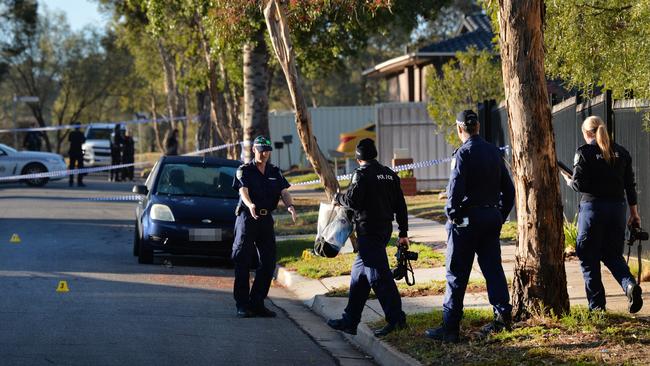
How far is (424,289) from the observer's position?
484 inches

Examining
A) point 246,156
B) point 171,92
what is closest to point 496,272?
point 246,156

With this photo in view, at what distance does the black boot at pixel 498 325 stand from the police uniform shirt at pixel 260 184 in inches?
121

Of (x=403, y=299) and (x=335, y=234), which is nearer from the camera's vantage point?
(x=335, y=234)

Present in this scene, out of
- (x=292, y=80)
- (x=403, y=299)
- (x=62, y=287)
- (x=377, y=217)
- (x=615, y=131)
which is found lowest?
(x=403, y=299)

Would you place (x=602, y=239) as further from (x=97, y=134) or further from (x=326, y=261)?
(x=97, y=134)

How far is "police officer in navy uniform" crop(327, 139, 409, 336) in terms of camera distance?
9664 millimetres

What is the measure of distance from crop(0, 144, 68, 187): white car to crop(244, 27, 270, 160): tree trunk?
1262 centimetres

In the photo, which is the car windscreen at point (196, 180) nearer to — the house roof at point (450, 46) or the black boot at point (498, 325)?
the black boot at point (498, 325)

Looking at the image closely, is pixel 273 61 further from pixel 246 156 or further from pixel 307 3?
pixel 307 3

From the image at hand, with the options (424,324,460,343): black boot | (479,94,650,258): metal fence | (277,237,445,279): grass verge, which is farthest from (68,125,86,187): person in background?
(424,324,460,343): black boot

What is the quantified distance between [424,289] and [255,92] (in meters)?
13.4

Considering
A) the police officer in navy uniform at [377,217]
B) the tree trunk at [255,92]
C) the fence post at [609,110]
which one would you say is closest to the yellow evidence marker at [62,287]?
the police officer in navy uniform at [377,217]

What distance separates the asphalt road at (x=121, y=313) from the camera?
356 inches

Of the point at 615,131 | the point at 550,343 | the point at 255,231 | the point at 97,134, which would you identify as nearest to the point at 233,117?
the point at 97,134
